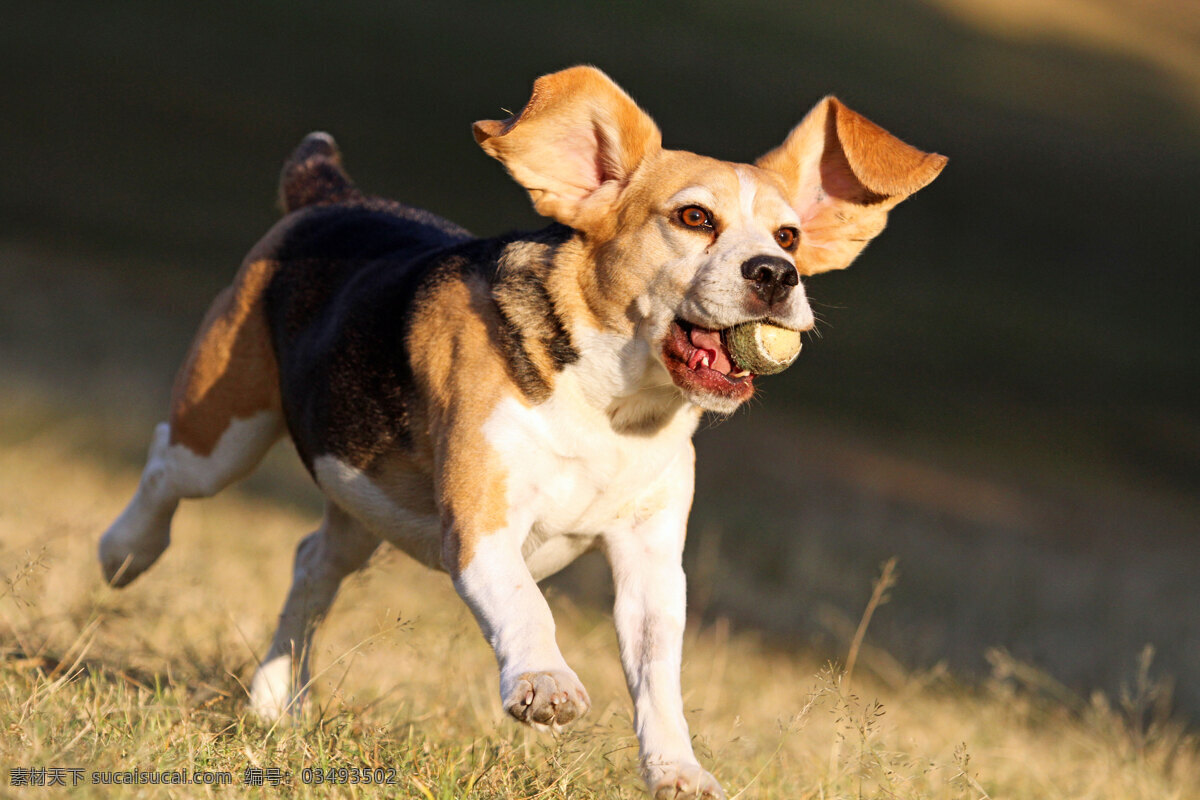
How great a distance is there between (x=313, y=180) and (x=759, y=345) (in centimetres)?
288

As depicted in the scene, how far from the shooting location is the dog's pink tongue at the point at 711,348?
14.3ft

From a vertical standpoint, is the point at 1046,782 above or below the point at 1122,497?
above

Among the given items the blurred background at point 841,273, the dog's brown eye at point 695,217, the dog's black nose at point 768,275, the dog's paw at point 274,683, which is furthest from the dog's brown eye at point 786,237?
the blurred background at point 841,273

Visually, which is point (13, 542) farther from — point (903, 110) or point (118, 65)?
point (118, 65)

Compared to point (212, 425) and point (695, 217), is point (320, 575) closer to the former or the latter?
point (212, 425)

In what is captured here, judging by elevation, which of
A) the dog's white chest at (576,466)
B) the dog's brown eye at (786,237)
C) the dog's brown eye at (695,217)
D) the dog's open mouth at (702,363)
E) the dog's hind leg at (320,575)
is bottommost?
the dog's hind leg at (320,575)

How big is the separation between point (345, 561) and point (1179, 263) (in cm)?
2719

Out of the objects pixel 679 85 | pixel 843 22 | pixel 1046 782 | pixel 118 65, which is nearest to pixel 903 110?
pixel 679 85

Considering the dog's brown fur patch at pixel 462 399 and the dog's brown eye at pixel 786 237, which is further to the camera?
the dog's brown eye at pixel 786 237

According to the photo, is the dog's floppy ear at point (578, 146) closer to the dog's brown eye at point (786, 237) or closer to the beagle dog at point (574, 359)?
the beagle dog at point (574, 359)

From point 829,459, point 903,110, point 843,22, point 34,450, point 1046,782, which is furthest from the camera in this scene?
point 843,22

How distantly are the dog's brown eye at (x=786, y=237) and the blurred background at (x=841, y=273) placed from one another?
475 centimetres

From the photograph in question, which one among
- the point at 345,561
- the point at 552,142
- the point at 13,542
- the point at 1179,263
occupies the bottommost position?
the point at 1179,263

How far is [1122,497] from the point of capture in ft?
63.7
